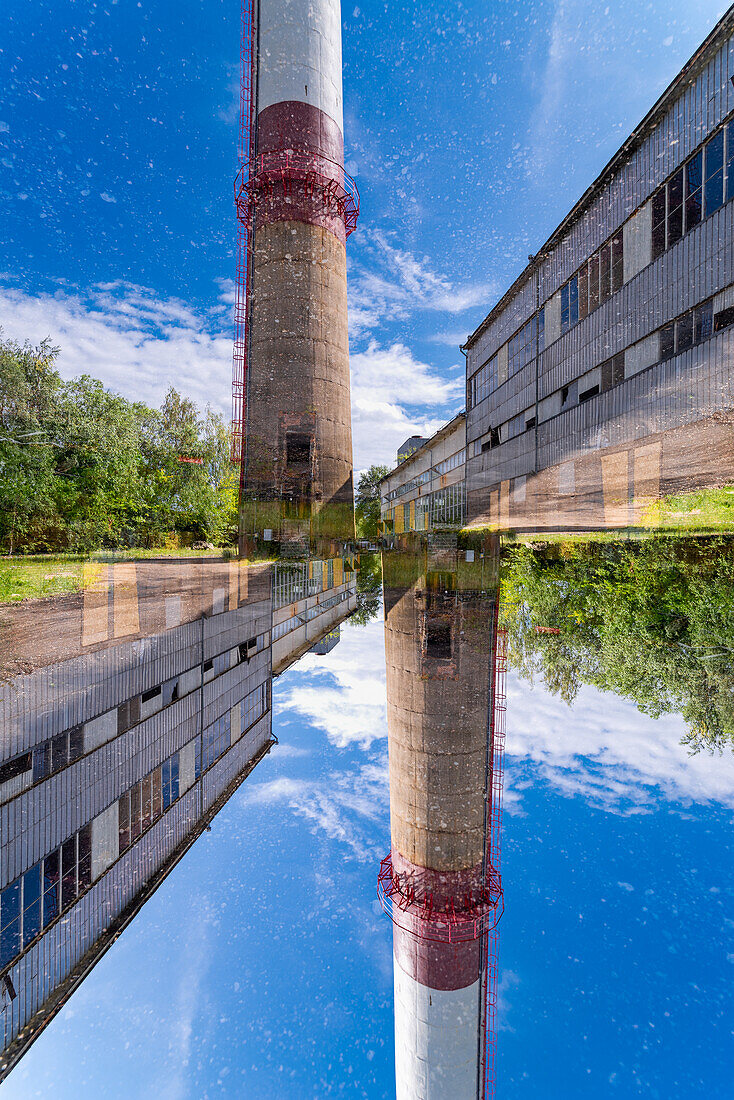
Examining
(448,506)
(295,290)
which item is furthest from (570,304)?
(448,506)

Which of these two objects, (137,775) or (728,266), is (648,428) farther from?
(137,775)

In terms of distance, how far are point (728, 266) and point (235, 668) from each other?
12315mm

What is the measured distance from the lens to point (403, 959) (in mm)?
9375

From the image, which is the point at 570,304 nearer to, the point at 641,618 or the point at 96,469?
the point at 641,618

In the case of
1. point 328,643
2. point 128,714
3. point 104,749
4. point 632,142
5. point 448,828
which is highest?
point 632,142

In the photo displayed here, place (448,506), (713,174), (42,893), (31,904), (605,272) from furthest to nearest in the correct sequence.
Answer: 1. (448,506)
2. (605,272)
3. (713,174)
4. (42,893)
5. (31,904)

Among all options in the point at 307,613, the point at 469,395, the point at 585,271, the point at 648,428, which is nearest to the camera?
Answer: the point at 648,428

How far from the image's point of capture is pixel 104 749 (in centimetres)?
567

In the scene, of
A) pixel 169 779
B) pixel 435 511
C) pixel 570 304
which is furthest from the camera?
pixel 435 511

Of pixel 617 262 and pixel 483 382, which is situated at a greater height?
pixel 483 382

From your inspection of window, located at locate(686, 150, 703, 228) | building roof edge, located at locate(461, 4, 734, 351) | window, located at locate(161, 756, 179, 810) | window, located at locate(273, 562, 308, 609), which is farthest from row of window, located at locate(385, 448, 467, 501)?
window, located at locate(161, 756, 179, 810)

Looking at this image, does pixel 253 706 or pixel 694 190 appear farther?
pixel 253 706

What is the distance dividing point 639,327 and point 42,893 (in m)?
14.1

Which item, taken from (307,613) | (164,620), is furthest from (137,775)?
(307,613)
